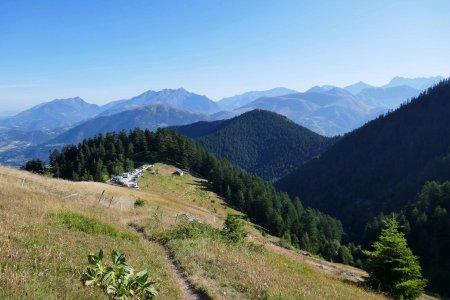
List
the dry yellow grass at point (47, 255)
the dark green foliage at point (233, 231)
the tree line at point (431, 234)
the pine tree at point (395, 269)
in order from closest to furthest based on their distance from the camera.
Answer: the dry yellow grass at point (47, 255)
the pine tree at point (395, 269)
the dark green foliage at point (233, 231)
the tree line at point (431, 234)

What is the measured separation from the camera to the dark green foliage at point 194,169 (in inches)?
4321

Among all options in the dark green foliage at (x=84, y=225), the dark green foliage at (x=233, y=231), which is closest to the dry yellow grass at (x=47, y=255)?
the dark green foliage at (x=84, y=225)

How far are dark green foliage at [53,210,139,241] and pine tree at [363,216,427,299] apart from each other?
15.7 metres

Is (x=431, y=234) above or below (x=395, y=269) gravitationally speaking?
below

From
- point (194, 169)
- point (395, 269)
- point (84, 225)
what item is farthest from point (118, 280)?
point (194, 169)

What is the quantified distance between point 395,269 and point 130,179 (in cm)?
7744

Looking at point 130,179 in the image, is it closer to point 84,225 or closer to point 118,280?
point 84,225

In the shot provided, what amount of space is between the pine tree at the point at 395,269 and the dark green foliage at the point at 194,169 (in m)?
80.8

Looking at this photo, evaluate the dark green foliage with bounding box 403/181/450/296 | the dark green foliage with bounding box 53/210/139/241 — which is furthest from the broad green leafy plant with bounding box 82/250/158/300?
the dark green foliage with bounding box 403/181/450/296

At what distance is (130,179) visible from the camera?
91.8m

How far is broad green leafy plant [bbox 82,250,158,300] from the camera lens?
9047 millimetres

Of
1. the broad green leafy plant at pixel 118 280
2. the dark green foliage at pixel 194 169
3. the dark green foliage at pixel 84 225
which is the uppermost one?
the broad green leafy plant at pixel 118 280

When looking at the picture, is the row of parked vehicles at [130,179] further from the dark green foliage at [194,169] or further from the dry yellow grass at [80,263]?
the dry yellow grass at [80,263]

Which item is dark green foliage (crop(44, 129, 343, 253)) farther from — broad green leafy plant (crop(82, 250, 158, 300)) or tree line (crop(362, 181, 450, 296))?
broad green leafy plant (crop(82, 250, 158, 300))
